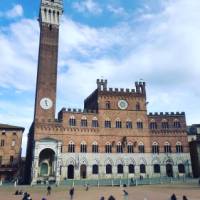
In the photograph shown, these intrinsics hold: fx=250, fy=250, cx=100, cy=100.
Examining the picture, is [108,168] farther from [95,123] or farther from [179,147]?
[179,147]

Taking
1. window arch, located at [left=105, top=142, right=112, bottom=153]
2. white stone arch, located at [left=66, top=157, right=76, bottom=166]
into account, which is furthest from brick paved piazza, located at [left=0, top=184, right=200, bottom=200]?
window arch, located at [left=105, top=142, right=112, bottom=153]

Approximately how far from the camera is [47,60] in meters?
49.7

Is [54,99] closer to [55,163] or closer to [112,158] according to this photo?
[55,163]

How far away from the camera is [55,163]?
4300cm

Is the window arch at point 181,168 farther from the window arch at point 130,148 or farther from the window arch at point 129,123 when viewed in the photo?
the window arch at point 129,123

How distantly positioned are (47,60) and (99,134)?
58.9 ft

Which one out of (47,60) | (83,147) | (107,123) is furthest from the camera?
(107,123)

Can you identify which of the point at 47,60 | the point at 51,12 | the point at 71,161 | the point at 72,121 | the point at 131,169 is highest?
the point at 51,12

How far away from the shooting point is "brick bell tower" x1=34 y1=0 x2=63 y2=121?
4672cm

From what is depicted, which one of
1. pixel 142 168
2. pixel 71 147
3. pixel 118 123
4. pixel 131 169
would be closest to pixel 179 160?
pixel 142 168

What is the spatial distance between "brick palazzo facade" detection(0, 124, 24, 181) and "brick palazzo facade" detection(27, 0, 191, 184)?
341cm

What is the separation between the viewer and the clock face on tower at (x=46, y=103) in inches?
1837

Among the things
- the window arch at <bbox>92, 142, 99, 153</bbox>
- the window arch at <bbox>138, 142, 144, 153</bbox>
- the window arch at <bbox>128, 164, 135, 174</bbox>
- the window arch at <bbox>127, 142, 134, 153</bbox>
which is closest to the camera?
the window arch at <bbox>92, 142, 99, 153</bbox>

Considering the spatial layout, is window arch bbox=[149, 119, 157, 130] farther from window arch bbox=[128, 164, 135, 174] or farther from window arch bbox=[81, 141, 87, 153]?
window arch bbox=[81, 141, 87, 153]
